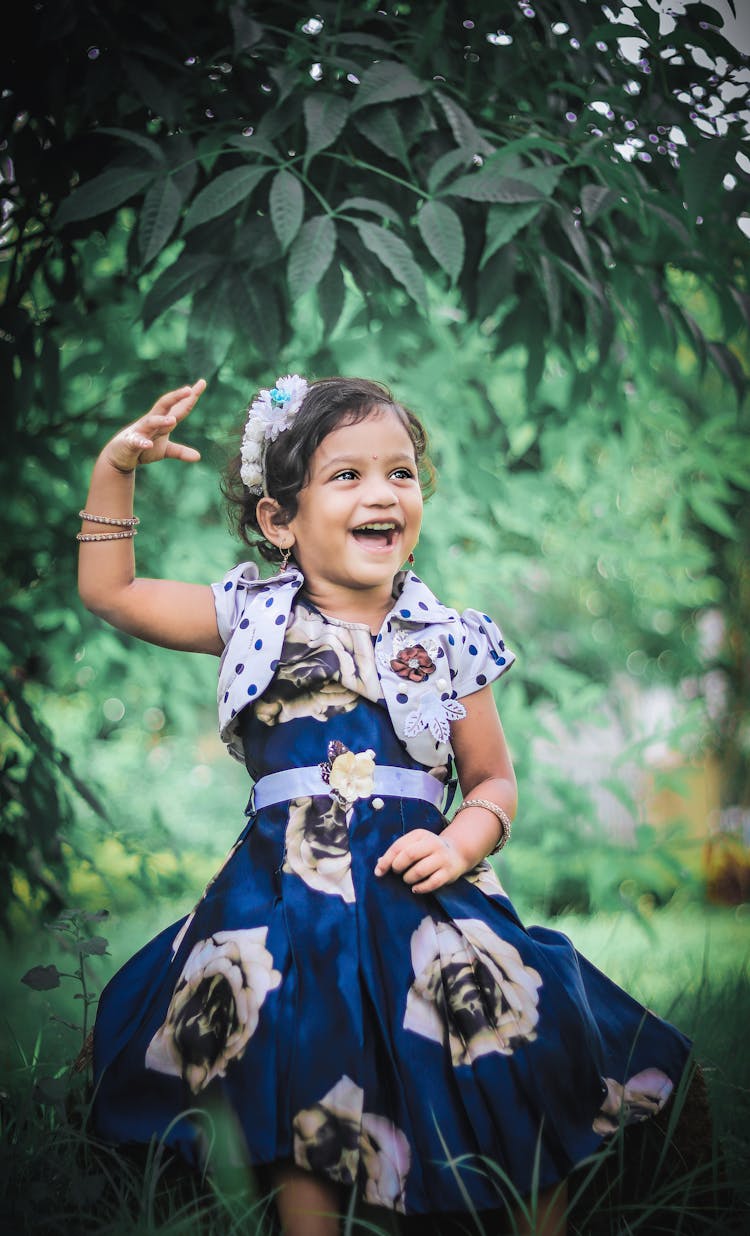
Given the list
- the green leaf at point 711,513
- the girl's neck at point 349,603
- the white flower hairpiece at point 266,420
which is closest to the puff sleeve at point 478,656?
the girl's neck at point 349,603

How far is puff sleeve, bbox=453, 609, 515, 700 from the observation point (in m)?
A: 1.61

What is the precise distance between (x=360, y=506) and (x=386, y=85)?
72cm

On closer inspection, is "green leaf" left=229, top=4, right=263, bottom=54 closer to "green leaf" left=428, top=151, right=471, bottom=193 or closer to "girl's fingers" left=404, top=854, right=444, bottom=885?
"green leaf" left=428, top=151, right=471, bottom=193

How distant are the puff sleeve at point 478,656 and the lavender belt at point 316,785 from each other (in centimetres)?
16

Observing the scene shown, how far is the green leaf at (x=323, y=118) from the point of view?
164 centimetres

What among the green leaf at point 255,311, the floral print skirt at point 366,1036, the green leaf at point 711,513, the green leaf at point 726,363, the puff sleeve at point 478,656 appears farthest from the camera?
the green leaf at point 711,513

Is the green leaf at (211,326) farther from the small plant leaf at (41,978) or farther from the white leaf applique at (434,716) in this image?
the small plant leaf at (41,978)

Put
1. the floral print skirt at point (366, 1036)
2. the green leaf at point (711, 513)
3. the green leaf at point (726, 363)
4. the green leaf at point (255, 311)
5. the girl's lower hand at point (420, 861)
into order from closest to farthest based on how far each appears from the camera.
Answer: the floral print skirt at point (366, 1036) → the girl's lower hand at point (420, 861) → the green leaf at point (255, 311) → the green leaf at point (726, 363) → the green leaf at point (711, 513)

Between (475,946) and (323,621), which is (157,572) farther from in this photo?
(475,946)

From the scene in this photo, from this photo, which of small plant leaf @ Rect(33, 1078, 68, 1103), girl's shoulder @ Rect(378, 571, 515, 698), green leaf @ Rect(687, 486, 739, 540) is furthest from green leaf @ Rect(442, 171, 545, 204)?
green leaf @ Rect(687, 486, 739, 540)

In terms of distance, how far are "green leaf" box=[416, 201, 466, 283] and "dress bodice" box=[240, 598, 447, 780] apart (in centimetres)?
67

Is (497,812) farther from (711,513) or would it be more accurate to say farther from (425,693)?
(711,513)

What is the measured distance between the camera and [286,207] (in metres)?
1.67

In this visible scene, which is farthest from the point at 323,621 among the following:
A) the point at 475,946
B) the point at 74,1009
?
the point at 74,1009
